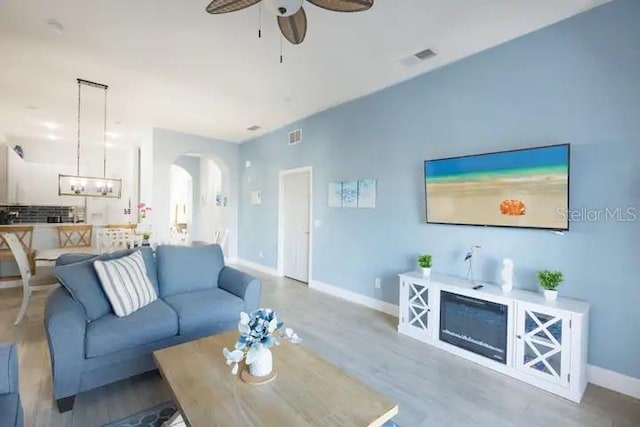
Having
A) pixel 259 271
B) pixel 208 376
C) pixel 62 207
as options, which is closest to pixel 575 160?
pixel 208 376

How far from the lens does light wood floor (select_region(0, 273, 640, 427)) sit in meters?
1.96

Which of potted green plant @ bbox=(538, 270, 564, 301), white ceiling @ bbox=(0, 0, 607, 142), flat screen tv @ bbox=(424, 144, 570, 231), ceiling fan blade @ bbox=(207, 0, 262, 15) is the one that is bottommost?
potted green plant @ bbox=(538, 270, 564, 301)

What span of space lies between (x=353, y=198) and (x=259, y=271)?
304cm

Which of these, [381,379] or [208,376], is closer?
[208,376]

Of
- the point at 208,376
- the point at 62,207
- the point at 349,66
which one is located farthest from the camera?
the point at 62,207

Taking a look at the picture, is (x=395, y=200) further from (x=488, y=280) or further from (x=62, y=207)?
(x=62, y=207)

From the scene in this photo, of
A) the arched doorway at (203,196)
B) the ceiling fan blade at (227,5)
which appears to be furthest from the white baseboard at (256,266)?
the ceiling fan blade at (227,5)

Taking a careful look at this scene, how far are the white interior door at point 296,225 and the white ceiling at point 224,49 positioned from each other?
54.2 inches

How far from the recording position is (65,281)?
2213 mm

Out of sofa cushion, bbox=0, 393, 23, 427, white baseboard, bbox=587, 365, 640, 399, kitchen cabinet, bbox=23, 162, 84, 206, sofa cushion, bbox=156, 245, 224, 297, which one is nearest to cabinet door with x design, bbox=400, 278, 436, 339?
white baseboard, bbox=587, 365, 640, 399

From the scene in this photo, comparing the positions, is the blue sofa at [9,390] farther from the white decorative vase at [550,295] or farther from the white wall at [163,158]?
the white wall at [163,158]

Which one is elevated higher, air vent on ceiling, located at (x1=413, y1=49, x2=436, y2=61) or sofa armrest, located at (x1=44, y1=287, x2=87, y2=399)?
air vent on ceiling, located at (x1=413, y1=49, x2=436, y2=61)

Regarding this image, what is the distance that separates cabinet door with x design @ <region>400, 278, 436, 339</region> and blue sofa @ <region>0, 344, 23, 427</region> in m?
2.98

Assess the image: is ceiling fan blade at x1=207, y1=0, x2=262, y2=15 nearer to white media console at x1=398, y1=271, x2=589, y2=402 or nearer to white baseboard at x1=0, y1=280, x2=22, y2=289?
white media console at x1=398, y1=271, x2=589, y2=402
